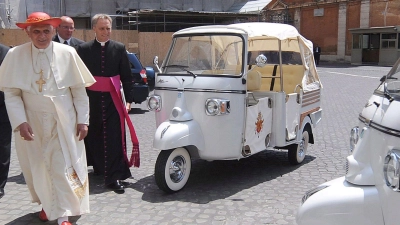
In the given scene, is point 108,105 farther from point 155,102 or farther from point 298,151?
point 298,151

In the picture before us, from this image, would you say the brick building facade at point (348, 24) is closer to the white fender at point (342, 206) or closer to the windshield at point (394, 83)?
the windshield at point (394, 83)

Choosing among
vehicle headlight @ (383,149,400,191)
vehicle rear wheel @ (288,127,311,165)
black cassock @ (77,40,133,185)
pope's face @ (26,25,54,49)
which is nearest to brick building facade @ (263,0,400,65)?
vehicle rear wheel @ (288,127,311,165)

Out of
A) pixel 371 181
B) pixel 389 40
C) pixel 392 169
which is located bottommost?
pixel 371 181

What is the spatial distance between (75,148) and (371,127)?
8.59ft

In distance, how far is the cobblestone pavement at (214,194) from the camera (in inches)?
190

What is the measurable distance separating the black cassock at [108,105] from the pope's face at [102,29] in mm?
88

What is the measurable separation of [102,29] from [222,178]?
2427 mm

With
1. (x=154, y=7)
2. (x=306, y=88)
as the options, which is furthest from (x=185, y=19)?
(x=306, y=88)

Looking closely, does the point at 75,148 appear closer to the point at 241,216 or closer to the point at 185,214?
the point at 185,214

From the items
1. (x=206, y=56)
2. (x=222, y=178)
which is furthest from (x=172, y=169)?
(x=206, y=56)

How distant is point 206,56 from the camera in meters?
6.12

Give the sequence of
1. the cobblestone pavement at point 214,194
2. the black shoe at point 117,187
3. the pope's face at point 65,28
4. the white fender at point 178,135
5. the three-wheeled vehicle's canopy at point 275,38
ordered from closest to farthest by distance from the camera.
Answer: the cobblestone pavement at point 214,194 → the white fender at point 178,135 → the black shoe at point 117,187 → the three-wheeled vehicle's canopy at point 275,38 → the pope's face at point 65,28

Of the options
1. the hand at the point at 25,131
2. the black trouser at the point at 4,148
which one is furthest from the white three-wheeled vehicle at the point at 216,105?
the black trouser at the point at 4,148

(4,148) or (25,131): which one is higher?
(25,131)
